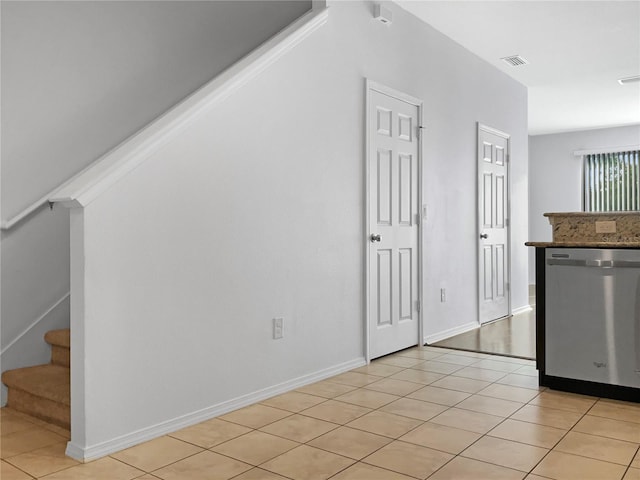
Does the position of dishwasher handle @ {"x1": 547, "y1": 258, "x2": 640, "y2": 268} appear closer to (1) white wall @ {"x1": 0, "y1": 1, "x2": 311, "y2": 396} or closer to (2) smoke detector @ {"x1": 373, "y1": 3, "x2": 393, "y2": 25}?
(2) smoke detector @ {"x1": 373, "y1": 3, "x2": 393, "y2": 25}

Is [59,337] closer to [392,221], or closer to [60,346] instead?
[60,346]

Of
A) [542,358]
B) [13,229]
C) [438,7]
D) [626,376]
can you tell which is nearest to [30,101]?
[13,229]

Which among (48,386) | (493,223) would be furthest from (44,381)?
(493,223)

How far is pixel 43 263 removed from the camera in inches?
132

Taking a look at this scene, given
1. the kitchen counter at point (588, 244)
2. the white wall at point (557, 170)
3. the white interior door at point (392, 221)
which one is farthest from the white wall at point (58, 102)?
the white wall at point (557, 170)

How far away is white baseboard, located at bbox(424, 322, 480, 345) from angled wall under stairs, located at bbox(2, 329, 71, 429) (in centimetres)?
281

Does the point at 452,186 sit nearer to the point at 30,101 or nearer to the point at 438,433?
the point at 438,433

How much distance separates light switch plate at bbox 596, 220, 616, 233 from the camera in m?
3.30

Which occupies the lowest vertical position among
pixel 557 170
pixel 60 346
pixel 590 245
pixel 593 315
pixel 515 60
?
pixel 60 346

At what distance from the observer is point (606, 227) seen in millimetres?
3318

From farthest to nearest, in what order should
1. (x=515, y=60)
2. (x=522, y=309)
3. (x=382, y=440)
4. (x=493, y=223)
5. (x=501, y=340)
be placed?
(x=522, y=309) < (x=493, y=223) < (x=515, y=60) < (x=501, y=340) < (x=382, y=440)

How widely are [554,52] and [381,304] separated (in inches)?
129

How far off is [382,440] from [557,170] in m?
8.54

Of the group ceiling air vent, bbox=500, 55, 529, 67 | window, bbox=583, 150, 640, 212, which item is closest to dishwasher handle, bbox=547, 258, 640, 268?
ceiling air vent, bbox=500, 55, 529, 67
